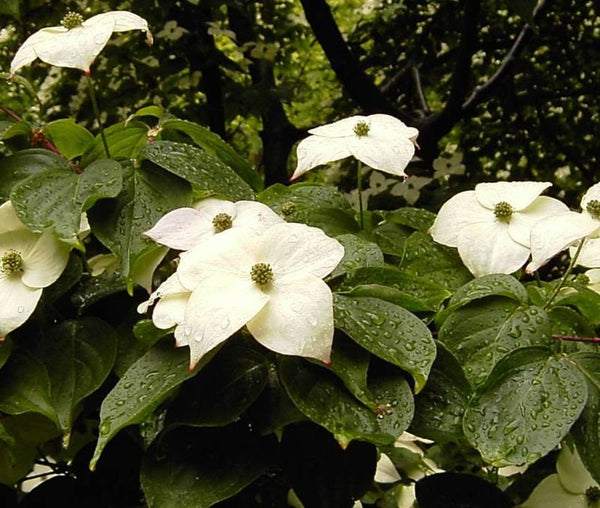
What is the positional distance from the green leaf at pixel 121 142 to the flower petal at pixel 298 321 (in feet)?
0.72

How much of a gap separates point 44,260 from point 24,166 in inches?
3.2

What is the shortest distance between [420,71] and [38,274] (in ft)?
5.12

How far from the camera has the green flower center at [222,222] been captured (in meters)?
0.51

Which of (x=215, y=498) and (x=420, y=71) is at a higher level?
(x=215, y=498)

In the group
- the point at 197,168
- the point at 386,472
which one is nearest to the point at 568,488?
the point at 386,472

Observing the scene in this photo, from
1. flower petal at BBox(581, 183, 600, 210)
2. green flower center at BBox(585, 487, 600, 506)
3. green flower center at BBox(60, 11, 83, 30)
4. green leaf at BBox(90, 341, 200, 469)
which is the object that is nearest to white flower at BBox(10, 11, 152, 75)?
green flower center at BBox(60, 11, 83, 30)

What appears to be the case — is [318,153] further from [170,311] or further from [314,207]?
[170,311]

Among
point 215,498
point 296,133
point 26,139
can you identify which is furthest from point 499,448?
point 296,133

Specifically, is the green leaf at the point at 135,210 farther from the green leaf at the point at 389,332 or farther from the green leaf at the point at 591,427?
the green leaf at the point at 591,427

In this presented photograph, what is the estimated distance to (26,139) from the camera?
23.9 inches

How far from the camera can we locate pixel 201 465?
1.49 feet

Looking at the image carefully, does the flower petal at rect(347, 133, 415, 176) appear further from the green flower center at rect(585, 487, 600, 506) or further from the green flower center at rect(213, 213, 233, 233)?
the green flower center at rect(585, 487, 600, 506)

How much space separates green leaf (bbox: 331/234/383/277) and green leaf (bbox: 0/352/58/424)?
0.63ft

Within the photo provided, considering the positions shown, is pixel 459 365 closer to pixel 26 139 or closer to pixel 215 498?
pixel 215 498
